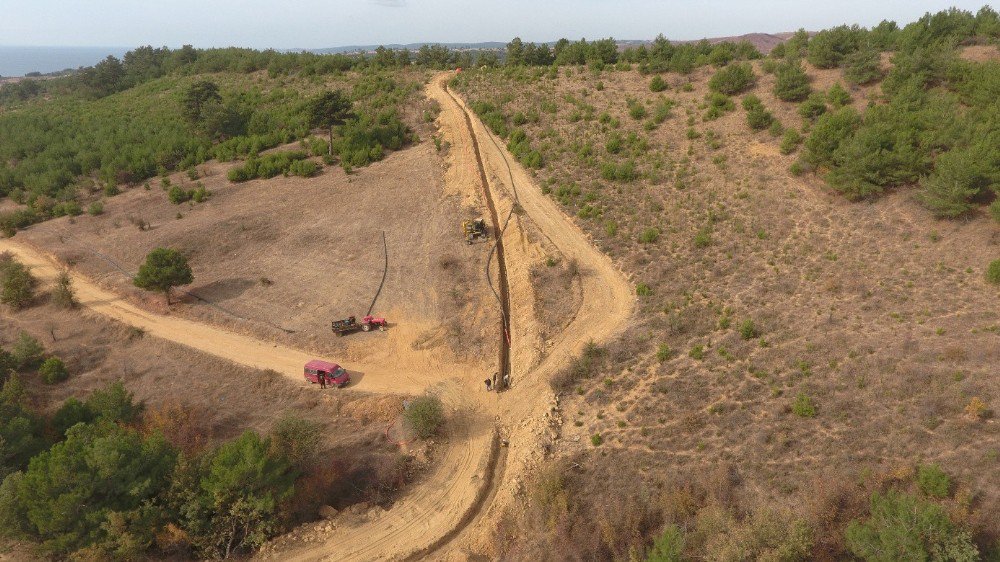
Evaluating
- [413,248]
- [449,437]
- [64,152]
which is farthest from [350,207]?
[64,152]

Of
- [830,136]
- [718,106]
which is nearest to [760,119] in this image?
[718,106]

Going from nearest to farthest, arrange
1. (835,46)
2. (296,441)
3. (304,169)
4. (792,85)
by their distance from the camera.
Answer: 1. (296,441)
2. (792,85)
3. (835,46)
4. (304,169)

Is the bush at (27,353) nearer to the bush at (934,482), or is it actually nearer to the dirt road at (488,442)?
the dirt road at (488,442)

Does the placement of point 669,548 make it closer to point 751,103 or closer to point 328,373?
point 328,373

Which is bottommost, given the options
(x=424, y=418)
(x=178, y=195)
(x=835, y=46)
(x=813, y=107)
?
(x=424, y=418)

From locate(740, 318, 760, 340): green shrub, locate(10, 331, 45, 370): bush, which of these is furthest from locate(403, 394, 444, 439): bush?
locate(10, 331, 45, 370): bush

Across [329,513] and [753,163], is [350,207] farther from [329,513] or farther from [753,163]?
[753,163]
